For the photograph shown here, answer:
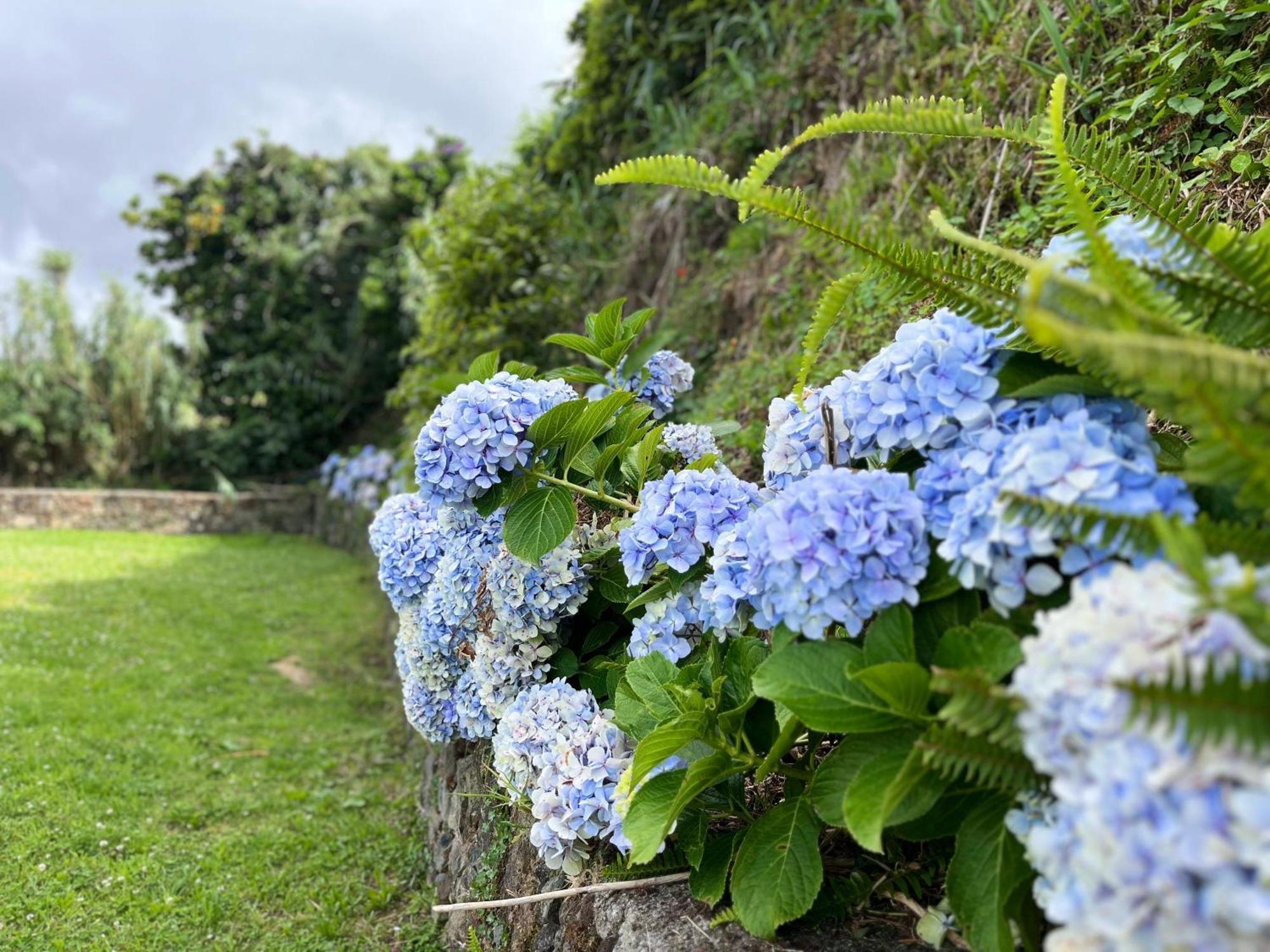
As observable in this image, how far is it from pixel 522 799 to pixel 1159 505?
50.9 inches

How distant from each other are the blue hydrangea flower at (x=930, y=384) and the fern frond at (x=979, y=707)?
0.38m

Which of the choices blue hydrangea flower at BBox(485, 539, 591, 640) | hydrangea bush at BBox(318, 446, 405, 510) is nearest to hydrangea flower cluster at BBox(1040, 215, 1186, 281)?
blue hydrangea flower at BBox(485, 539, 591, 640)

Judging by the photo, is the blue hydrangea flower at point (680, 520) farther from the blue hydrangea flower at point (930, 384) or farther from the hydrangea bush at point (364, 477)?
the hydrangea bush at point (364, 477)

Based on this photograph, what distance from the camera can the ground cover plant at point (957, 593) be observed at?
72 cm

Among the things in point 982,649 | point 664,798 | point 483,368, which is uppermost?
point 483,368

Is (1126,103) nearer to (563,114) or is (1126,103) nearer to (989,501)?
(989,501)

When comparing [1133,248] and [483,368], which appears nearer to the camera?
[1133,248]

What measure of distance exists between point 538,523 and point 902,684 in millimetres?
870

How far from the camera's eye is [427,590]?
92.5 inches

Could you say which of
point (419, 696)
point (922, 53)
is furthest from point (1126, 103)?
point (419, 696)

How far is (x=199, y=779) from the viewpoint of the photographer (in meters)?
3.34

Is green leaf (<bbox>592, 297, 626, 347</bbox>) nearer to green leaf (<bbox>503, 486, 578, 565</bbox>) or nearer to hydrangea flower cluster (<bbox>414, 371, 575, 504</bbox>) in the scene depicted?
hydrangea flower cluster (<bbox>414, 371, 575, 504</bbox>)

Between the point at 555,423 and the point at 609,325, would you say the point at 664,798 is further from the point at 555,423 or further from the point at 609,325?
the point at 609,325

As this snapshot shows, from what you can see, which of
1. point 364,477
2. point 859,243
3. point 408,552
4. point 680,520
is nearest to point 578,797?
point 680,520
